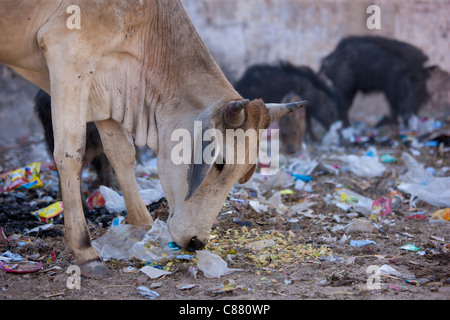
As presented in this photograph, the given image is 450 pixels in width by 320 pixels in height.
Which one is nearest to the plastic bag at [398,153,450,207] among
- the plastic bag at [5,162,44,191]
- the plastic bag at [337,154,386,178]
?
the plastic bag at [337,154,386,178]

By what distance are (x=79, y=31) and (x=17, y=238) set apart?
175cm

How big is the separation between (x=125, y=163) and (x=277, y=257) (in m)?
1.40

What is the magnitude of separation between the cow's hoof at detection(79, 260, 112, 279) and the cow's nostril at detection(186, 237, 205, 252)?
0.53 meters

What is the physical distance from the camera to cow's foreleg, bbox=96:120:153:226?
396 centimetres

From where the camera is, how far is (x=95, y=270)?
3.16 metres

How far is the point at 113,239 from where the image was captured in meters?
3.81

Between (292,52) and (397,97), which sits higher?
(292,52)

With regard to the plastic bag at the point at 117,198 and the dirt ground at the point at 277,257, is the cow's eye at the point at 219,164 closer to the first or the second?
the dirt ground at the point at 277,257

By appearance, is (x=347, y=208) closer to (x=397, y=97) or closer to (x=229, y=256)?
(x=229, y=256)

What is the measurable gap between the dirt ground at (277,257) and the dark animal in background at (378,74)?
17.9 ft

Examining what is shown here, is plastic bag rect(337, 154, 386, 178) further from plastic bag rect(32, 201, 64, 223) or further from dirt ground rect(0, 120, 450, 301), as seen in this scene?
plastic bag rect(32, 201, 64, 223)

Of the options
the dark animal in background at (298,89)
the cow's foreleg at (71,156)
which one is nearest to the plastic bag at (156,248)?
the cow's foreleg at (71,156)

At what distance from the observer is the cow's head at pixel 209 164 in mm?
3096
